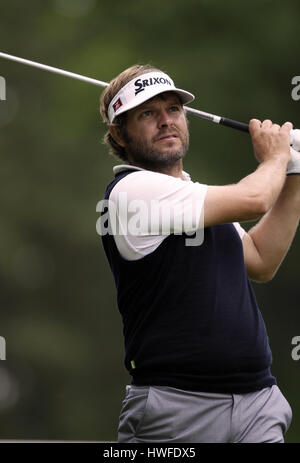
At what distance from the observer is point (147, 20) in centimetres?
1324

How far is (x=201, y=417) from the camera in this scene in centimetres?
334

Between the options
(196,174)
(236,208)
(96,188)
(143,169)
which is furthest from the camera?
(96,188)

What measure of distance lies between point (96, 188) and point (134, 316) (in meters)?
9.62

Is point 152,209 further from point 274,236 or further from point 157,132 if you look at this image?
point 274,236

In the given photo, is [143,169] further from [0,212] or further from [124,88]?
[0,212]

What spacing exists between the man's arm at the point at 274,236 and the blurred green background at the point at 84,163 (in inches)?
321

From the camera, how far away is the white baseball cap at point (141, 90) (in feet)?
12.1

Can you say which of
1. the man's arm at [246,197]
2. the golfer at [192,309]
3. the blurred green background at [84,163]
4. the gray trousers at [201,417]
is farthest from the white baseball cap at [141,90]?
the blurred green background at [84,163]

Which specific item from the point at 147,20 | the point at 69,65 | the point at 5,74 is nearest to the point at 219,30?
the point at 147,20

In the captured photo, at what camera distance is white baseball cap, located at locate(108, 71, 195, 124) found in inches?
145

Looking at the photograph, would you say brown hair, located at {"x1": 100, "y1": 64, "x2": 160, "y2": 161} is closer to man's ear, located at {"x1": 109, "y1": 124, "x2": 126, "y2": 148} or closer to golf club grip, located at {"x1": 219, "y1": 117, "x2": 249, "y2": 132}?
man's ear, located at {"x1": 109, "y1": 124, "x2": 126, "y2": 148}

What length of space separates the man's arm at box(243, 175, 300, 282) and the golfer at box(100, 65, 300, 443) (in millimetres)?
347

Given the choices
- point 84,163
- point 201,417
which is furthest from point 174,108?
point 84,163

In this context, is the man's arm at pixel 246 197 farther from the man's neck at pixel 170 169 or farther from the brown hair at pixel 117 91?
the brown hair at pixel 117 91
